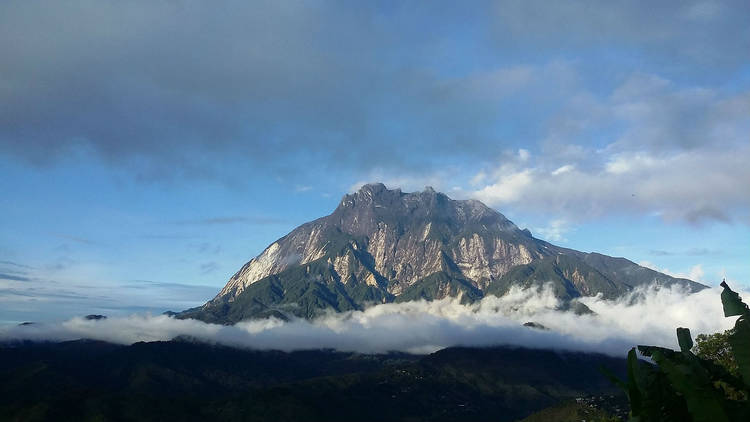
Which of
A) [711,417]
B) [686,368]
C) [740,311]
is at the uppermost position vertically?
[740,311]

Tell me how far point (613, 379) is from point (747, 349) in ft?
7.35

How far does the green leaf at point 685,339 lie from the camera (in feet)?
38.4

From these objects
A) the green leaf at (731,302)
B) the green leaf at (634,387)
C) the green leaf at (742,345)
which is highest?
the green leaf at (731,302)

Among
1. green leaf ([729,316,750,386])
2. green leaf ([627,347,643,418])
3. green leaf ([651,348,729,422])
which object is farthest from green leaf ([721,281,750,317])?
green leaf ([627,347,643,418])

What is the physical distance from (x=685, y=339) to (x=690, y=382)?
7.83ft

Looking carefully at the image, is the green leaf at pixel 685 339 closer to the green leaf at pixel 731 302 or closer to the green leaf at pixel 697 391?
the green leaf at pixel 731 302

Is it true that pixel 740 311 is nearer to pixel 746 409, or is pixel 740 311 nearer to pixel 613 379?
pixel 746 409

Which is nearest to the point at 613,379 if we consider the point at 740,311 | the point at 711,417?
the point at 711,417

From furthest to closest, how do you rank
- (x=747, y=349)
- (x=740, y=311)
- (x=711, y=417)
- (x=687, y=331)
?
(x=687, y=331) → (x=740, y=311) → (x=747, y=349) → (x=711, y=417)

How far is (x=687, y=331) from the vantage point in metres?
11.9

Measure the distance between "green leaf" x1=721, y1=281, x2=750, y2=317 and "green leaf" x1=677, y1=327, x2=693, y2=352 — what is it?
855 millimetres

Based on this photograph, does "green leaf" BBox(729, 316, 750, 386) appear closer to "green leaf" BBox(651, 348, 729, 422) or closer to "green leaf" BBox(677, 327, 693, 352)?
"green leaf" BBox(651, 348, 729, 422)

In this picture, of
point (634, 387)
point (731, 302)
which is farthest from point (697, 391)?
point (731, 302)

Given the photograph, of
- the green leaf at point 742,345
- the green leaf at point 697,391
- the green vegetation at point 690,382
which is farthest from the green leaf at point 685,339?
the green leaf at point 697,391
